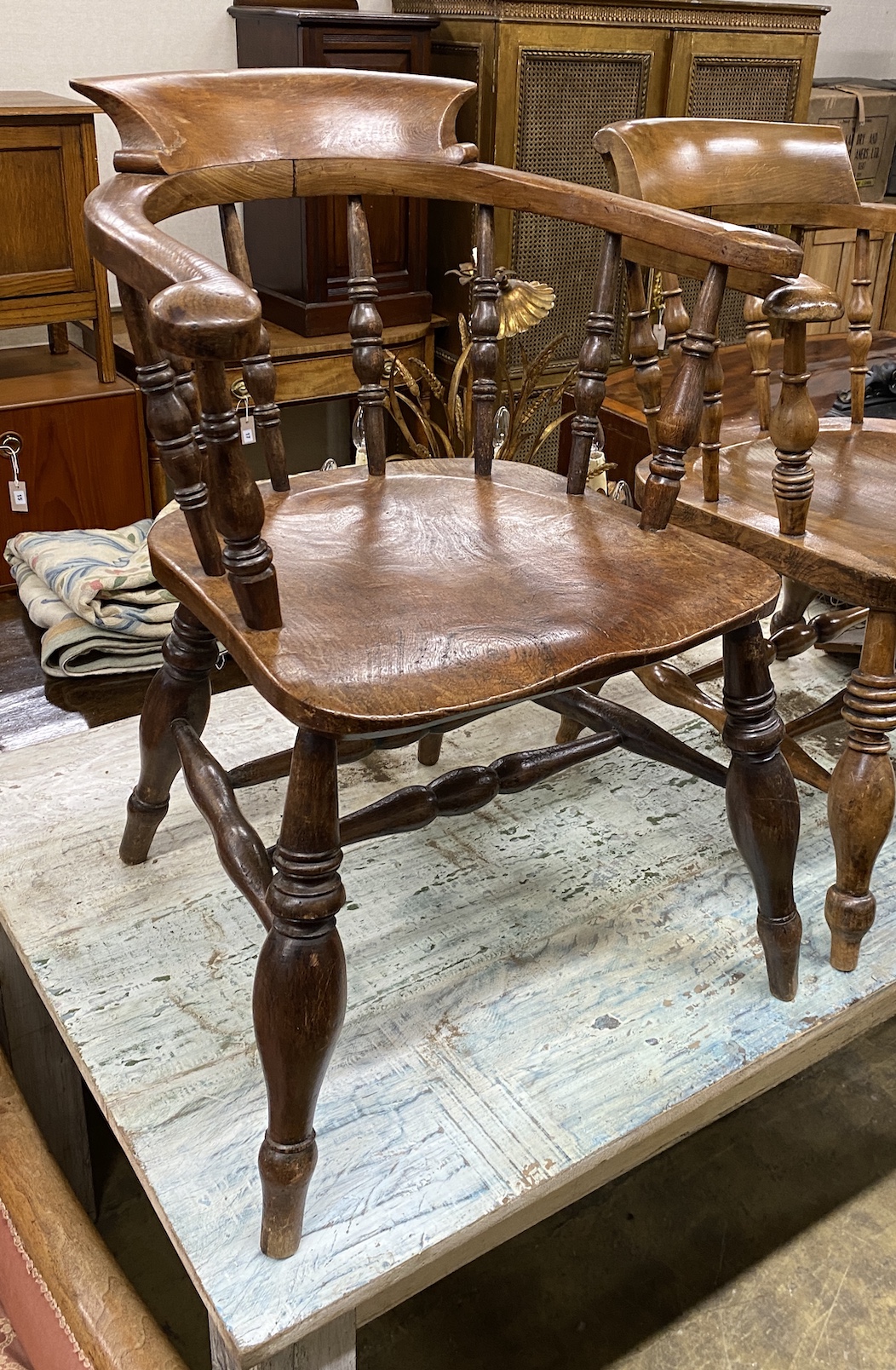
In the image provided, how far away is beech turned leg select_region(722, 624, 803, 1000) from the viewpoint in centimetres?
103

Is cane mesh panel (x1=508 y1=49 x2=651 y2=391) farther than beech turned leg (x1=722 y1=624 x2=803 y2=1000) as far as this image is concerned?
Yes

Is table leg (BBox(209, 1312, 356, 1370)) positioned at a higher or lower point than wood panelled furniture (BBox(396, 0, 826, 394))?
lower

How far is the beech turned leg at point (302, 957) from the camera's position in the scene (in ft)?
2.63

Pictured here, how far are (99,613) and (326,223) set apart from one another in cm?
109

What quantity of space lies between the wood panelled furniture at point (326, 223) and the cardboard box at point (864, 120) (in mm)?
1363

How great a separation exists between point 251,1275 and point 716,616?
0.59 m

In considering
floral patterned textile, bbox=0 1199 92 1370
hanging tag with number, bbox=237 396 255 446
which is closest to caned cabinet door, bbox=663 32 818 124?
hanging tag with number, bbox=237 396 255 446

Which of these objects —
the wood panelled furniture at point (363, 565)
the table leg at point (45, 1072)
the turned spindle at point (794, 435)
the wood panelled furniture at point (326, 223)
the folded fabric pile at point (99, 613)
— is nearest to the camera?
the wood panelled furniture at point (363, 565)

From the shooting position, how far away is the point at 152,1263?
4.27ft

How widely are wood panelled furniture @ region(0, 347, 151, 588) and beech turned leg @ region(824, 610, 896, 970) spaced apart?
1.69 m

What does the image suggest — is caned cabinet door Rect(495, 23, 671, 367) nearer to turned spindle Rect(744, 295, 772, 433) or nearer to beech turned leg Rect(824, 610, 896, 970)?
turned spindle Rect(744, 295, 772, 433)

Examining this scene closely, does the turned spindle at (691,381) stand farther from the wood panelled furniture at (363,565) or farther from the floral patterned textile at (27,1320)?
the floral patterned textile at (27,1320)

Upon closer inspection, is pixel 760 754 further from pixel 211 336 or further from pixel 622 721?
pixel 211 336

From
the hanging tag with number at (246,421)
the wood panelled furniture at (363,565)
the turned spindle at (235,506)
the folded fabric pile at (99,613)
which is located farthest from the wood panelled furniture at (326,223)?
the turned spindle at (235,506)
